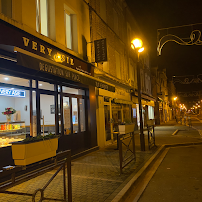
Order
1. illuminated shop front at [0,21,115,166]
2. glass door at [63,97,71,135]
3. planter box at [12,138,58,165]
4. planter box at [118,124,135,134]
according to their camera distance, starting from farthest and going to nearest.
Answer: glass door at [63,97,71,135] → planter box at [118,124,135,134] → illuminated shop front at [0,21,115,166] → planter box at [12,138,58,165]

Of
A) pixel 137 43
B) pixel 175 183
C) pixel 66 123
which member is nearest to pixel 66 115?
pixel 66 123

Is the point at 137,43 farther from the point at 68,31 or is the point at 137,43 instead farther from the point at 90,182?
the point at 90,182

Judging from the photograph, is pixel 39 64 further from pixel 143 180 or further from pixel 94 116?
A: pixel 94 116

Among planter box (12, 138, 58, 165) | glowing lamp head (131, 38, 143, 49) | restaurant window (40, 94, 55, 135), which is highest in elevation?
glowing lamp head (131, 38, 143, 49)

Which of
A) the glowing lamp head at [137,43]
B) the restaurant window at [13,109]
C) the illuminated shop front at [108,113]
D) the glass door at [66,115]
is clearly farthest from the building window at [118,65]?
the restaurant window at [13,109]

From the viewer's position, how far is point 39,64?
222 inches

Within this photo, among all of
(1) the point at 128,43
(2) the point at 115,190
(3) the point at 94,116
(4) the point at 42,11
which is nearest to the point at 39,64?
(4) the point at 42,11

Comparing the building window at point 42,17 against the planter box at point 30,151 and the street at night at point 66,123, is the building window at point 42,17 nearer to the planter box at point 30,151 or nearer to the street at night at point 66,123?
the street at night at point 66,123

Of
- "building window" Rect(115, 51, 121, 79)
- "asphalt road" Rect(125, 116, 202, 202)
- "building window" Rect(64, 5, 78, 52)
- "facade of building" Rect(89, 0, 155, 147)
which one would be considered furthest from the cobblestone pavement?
"building window" Rect(115, 51, 121, 79)

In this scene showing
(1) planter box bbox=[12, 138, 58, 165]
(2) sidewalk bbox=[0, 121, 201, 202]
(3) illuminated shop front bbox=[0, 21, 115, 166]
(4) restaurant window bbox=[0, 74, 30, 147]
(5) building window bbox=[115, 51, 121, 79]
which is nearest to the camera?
(1) planter box bbox=[12, 138, 58, 165]

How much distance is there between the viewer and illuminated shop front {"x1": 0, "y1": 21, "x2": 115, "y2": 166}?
5.69 m

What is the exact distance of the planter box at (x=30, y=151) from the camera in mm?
2943

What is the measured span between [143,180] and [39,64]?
4.38 metres

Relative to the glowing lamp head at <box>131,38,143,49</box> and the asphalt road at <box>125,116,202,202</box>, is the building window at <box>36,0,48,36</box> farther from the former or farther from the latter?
the asphalt road at <box>125,116,202,202</box>
